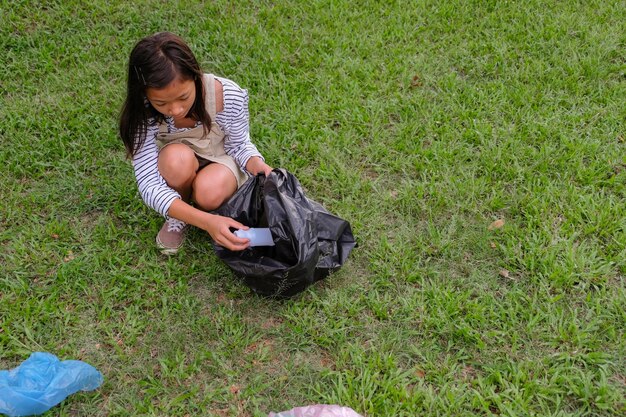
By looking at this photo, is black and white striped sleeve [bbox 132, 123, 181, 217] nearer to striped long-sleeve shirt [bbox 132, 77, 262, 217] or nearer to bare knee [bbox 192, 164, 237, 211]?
striped long-sleeve shirt [bbox 132, 77, 262, 217]

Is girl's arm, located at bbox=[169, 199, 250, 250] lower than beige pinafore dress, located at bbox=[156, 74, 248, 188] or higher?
lower

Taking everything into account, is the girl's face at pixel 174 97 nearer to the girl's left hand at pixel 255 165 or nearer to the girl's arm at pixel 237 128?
the girl's arm at pixel 237 128

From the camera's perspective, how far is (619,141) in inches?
128

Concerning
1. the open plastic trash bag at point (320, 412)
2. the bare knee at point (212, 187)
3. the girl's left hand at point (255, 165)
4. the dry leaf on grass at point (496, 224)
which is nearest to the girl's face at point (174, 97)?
the bare knee at point (212, 187)

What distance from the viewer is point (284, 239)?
7.71 feet

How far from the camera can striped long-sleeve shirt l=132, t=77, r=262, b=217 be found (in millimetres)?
2551

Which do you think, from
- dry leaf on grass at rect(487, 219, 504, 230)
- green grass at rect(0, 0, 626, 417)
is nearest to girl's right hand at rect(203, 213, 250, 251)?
green grass at rect(0, 0, 626, 417)

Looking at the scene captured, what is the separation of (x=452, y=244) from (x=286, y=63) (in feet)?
6.01

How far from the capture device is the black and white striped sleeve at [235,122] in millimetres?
2645

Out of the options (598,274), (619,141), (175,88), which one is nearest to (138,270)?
(175,88)

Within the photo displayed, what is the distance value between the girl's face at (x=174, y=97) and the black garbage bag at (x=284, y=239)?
45cm

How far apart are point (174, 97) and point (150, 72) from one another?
0.45 ft

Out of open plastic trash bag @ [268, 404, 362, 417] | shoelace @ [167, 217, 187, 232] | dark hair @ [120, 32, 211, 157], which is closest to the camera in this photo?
open plastic trash bag @ [268, 404, 362, 417]

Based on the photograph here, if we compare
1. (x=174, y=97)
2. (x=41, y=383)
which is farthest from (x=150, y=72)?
(x=41, y=383)
